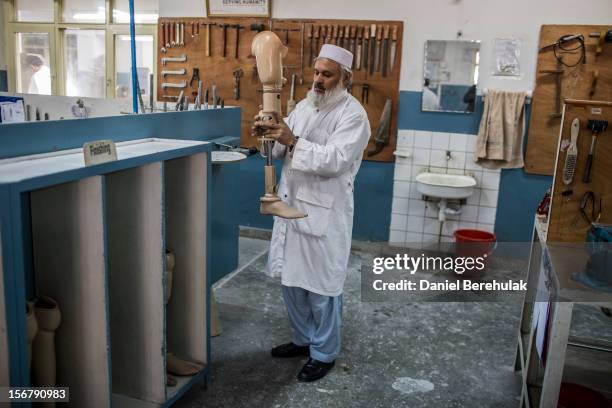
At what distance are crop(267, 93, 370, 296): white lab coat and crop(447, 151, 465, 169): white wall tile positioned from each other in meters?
1.94

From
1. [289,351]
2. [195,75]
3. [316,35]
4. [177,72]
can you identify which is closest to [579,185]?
[289,351]

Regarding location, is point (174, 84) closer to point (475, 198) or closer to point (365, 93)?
point (365, 93)

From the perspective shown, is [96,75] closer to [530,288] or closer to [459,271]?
[459,271]

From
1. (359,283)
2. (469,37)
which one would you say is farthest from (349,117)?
(469,37)

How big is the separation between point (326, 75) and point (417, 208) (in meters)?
2.23

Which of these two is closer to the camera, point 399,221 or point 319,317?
point 319,317

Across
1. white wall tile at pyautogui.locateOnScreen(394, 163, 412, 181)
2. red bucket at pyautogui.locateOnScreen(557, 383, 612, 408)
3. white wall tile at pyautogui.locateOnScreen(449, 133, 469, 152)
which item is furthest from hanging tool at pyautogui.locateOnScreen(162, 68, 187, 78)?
red bucket at pyautogui.locateOnScreen(557, 383, 612, 408)

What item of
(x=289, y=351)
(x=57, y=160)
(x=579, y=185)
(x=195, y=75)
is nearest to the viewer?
(x=57, y=160)

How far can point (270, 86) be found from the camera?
6.29 ft

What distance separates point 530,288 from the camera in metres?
2.60

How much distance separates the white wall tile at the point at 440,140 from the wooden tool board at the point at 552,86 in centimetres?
58

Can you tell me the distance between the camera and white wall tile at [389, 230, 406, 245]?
4379 millimetres

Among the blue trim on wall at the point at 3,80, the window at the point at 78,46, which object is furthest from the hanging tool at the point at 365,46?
the blue trim on wall at the point at 3,80

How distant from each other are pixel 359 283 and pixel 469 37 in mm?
1959
